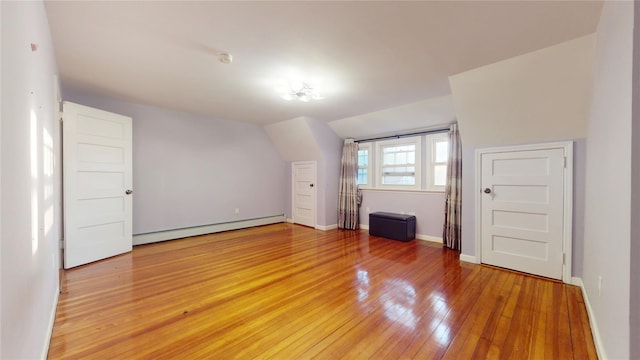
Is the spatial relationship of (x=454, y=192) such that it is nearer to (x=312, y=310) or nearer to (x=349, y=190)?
(x=349, y=190)

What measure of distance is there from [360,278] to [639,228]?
2.19 m

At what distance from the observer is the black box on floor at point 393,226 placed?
4.42m

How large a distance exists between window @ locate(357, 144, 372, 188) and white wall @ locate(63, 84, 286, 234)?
203cm

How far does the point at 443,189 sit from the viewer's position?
4395 mm

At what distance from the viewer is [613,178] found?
1.41 meters

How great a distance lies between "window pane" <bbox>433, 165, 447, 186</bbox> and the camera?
4.41m

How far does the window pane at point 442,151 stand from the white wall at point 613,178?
2405 millimetres

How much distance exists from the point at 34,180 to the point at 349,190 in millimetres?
4718

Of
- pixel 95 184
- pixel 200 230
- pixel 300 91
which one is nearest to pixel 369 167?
pixel 300 91

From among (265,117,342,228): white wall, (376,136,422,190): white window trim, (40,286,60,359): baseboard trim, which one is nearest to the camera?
(40,286,60,359): baseboard trim

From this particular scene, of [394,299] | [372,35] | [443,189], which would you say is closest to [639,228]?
[394,299]

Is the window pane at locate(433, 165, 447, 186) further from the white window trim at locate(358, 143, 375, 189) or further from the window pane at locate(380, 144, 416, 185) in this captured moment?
the white window trim at locate(358, 143, 375, 189)

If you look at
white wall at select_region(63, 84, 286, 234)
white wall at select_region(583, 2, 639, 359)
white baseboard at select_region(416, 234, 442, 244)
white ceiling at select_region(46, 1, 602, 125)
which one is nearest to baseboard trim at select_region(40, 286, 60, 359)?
white wall at select_region(63, 84, 286, 234)

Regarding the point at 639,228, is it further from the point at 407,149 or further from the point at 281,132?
the point at 281,132
